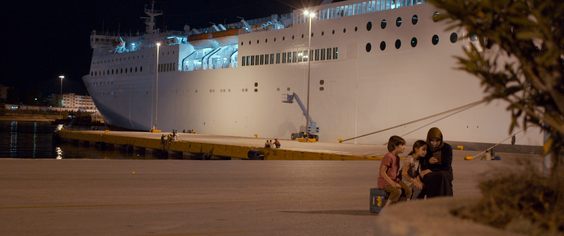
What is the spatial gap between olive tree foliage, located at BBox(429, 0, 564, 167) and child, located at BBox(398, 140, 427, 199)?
3.23m

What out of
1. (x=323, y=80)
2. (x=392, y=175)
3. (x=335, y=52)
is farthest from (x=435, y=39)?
(x=392, y=175)

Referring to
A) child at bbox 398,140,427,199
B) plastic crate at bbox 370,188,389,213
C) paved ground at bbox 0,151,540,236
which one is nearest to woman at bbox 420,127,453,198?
child at bbox 398,140,427,199

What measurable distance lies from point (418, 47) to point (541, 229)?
2257cm

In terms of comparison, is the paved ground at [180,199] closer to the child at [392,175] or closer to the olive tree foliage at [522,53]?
the child at [392,175]

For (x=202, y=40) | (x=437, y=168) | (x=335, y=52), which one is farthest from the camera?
(x=202, y=40)

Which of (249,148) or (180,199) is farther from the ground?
(249,148)

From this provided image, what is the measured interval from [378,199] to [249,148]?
13.8 metres

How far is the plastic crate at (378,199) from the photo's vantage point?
5781mm

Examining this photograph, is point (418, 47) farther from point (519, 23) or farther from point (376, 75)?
point (519, 23)

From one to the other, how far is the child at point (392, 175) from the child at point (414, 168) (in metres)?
0.09

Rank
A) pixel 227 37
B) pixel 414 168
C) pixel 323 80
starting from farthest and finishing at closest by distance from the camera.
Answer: pixel 227 37 → pixel 323 80 → pixel 414 168

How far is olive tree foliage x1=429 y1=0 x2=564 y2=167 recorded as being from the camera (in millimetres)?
2311

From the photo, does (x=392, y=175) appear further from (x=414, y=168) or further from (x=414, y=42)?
(x=414, y=42)

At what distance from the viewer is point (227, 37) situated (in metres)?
38.0
